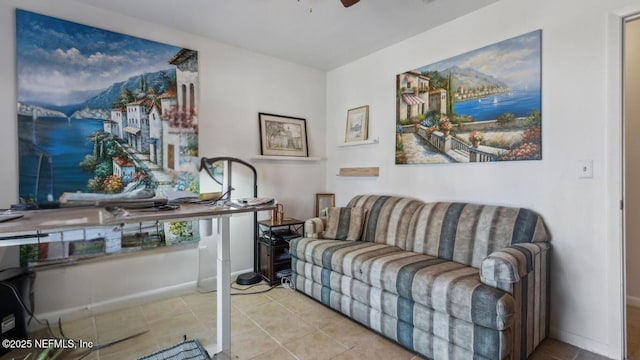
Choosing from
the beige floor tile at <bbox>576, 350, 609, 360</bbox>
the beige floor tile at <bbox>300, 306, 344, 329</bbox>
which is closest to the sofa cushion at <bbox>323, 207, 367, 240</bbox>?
the beige floor tile at <bbox>300, 306, 344, 329</bbox>

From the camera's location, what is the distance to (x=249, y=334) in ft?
7.23

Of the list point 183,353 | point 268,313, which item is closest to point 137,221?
point 183,353

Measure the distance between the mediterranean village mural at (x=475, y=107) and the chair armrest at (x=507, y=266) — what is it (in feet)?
2.71

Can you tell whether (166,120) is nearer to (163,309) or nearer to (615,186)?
(163,309)

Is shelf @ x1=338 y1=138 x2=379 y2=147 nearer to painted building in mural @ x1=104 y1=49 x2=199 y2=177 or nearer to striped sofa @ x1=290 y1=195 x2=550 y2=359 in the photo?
striped sofa @ x1=290 y1=195 x2=550 y2=359

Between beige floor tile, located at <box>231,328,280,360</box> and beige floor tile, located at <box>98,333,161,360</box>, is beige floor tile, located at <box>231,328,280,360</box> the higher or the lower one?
the lower one

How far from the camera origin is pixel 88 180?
2.47 m

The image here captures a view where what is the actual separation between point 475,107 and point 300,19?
1.70 m

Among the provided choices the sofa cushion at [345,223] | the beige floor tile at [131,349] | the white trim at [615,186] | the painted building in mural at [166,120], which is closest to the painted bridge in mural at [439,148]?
the white trim at [615,186]

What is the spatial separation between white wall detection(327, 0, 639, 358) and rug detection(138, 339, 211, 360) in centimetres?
229

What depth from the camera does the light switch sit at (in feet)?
6.50

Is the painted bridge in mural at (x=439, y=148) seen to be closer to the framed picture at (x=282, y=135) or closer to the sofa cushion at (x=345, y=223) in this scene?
the sofa cushion at (x=345, y=223)

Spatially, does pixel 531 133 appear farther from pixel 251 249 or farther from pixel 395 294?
pixel 251 249

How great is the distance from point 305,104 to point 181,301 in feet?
8.56
